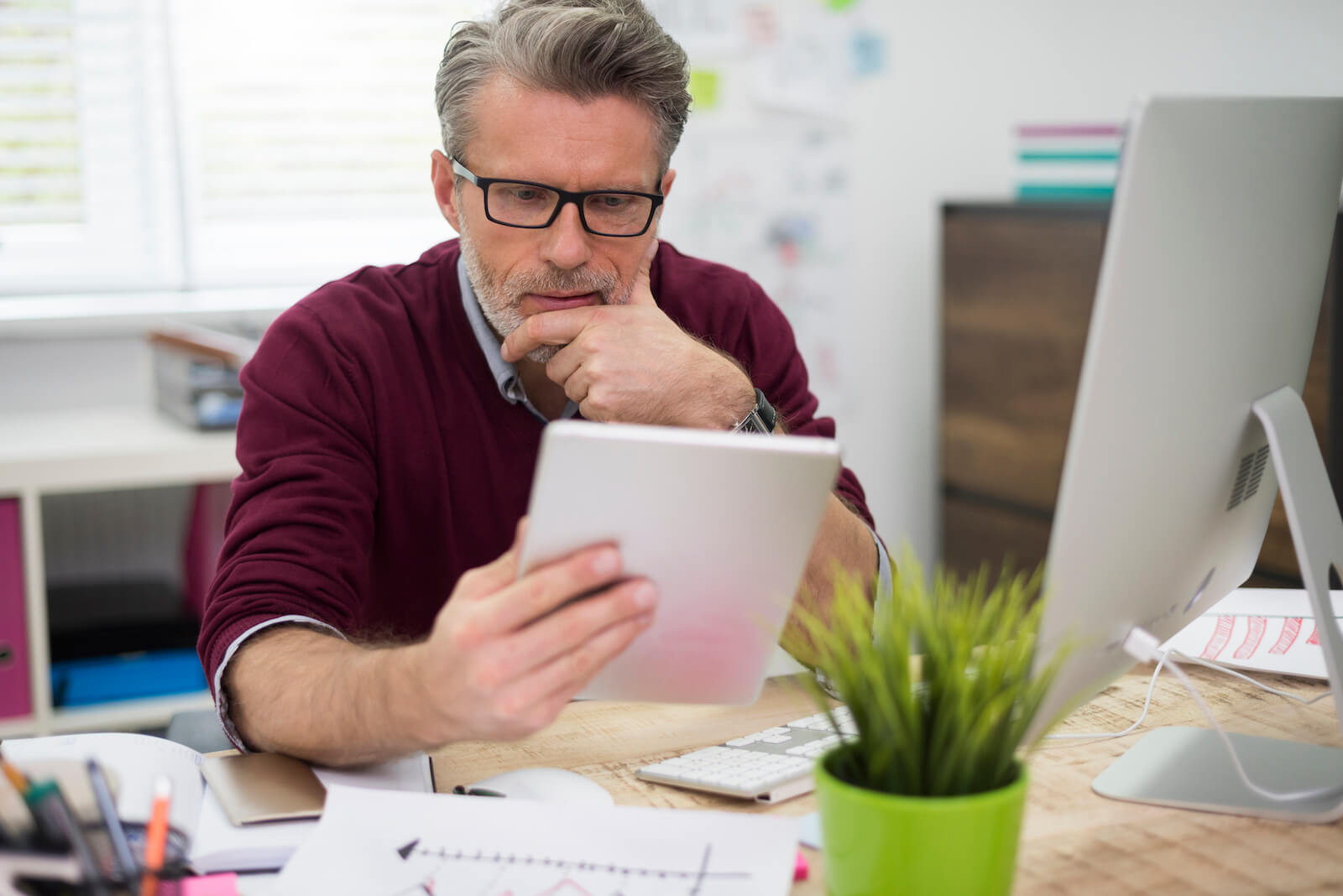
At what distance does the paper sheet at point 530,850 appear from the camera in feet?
2.34

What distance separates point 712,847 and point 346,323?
0.75 m

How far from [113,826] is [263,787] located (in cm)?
21

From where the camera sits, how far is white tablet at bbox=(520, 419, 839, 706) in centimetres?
64

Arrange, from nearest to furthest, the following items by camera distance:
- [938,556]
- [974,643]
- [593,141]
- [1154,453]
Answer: [974,643]
[1154,453]
[593,141]
[938,556]

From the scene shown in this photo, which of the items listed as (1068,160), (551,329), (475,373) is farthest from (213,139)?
(1068,160)

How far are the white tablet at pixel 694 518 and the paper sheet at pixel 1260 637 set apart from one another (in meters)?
0.50

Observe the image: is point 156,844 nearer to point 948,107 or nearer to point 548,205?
point 548,205

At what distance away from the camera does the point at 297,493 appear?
3.74 feet

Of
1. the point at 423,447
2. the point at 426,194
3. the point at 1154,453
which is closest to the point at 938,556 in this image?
the point at 426,194

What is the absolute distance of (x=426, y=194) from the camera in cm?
266

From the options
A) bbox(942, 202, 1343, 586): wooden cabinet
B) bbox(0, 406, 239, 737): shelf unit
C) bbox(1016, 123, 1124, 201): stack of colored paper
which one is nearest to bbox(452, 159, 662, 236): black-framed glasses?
bbox(0, 406, 239, 737): shelf unit

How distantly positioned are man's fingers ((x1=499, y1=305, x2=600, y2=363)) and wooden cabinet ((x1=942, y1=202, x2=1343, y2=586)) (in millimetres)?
1386

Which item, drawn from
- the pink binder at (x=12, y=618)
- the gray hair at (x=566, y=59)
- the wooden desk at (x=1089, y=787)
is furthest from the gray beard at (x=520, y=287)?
the pink binder at (x=12, y=618)

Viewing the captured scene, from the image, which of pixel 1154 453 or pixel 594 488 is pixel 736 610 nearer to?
pixel 594 488
